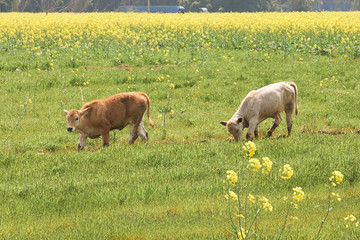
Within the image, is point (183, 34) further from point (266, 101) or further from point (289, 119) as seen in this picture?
point (266, 101)

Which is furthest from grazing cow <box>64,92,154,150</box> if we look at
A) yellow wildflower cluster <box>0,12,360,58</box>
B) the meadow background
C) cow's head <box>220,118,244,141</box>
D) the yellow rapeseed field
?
the yellow rapeseed field

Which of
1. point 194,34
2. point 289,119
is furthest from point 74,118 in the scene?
point 194,34

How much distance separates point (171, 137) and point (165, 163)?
2859mm

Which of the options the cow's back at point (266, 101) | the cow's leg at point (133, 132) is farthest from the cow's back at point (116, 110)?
the cow's back at point (266, 101)

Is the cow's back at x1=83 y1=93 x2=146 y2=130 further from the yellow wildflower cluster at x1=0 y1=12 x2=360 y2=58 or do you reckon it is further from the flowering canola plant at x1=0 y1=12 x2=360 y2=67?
the yellow wildflower cluster at x1=0 y1=12 x2=360 y2=58

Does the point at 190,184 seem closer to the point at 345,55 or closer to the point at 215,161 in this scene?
the point at 215,161

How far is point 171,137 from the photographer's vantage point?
12719 mm

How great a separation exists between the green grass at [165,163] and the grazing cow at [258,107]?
0.53 metres

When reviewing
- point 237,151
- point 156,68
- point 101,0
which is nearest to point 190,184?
point 237,151

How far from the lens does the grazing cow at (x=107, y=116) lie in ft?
34.8

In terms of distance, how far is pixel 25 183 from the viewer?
873cm

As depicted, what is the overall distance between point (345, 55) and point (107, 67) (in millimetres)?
10698

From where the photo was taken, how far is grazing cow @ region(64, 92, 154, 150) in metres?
10.6

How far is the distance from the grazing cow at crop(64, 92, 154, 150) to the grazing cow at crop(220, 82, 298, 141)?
6.50ft
